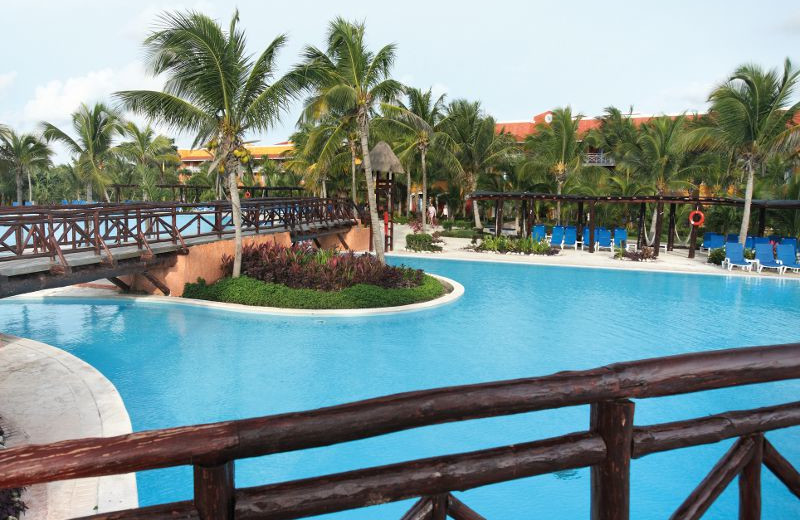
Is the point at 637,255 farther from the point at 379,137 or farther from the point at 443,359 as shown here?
the point at 443,359

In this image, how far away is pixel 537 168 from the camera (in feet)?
90.2

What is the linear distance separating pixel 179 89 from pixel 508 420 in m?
10.6

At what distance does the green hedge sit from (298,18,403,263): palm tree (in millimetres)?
2267

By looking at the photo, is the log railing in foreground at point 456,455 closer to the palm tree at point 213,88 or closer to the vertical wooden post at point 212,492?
the vertical wooden post at point 212,492

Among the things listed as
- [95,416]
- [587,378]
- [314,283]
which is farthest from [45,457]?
[314,283]

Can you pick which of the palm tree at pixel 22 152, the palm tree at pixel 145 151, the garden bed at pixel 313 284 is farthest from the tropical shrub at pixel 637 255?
the palm tree at pixel 22 152

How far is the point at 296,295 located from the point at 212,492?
38.1ft

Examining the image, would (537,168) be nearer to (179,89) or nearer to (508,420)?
(179,89)

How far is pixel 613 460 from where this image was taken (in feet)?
5.50

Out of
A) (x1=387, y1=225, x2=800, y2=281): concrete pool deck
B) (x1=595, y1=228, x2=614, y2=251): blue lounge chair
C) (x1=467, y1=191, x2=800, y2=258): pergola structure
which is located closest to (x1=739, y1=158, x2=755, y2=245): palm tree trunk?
(x1=467, y1=191, x2=800, y2=258): pergola structure

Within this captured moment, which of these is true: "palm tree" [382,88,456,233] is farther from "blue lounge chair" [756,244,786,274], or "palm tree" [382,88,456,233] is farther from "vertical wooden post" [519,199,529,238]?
"blue lounge chair" [756,244,786,274]

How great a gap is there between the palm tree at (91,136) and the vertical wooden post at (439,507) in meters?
30.2

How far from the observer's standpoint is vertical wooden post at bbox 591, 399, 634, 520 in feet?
5.47

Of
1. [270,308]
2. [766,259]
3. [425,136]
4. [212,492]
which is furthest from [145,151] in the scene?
[212,492]
